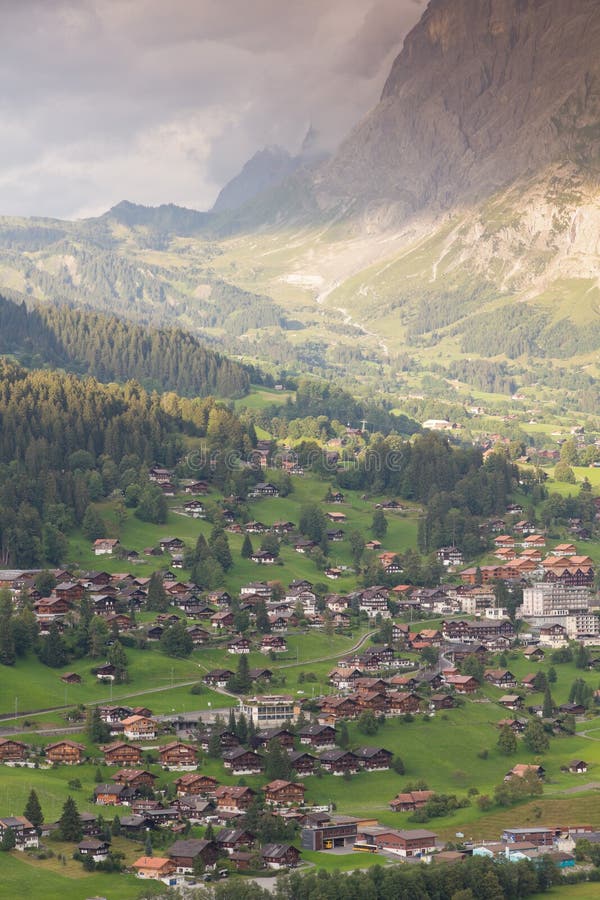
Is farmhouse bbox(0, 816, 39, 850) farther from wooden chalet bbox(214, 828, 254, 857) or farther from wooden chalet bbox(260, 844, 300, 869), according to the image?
wooden chalet bbox(260, 844, 300, 869)

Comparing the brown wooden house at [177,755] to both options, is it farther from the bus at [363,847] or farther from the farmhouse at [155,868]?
the farmhouse at [155,868]

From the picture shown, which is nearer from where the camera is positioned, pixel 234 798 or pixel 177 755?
pixel 234 798

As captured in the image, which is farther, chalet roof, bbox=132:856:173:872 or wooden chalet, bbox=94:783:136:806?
wooden chalet, bbox=94:783:136:806

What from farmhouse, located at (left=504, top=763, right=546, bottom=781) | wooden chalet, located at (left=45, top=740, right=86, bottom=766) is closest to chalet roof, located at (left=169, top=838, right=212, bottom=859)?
wooden chalet, located at (left=45, top=740, right=86, bottom=766)

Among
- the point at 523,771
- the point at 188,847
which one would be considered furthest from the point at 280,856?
the point at 523,771

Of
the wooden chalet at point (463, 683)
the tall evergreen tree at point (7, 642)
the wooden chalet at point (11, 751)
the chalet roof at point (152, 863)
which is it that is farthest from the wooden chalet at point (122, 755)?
the wooden chalet at point (463, 683)

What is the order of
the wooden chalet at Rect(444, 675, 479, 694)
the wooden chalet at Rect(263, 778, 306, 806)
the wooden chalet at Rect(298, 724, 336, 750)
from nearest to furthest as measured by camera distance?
1. the wooden chalet at Rect(263, 778, 306, 806)
2. the wooden chalet at Rect(298, 724, 336, 750)
3. the wooden chalet at Rect(444, 675, 479, 694)

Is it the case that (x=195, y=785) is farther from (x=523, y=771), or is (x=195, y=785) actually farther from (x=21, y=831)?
(x=523, y=771)

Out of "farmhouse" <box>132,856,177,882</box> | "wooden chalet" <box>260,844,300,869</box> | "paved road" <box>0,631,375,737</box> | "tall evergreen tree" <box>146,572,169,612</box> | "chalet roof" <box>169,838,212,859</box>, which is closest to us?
"farmhouse" <box>132,856,177,882</box>
